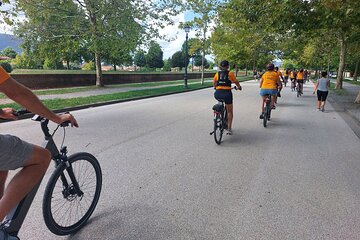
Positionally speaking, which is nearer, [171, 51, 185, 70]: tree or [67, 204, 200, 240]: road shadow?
[67, 204, 200, 240]: road shadow

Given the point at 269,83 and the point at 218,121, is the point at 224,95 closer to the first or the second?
the point at 218,121

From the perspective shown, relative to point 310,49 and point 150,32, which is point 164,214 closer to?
point 150,32

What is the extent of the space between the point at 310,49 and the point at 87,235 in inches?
1832

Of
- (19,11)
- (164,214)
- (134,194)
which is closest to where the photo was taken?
(164,214)

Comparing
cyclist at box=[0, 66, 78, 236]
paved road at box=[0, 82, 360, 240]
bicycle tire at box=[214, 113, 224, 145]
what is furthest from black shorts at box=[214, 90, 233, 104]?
cyclist at box=[0, 66, 78, 236]

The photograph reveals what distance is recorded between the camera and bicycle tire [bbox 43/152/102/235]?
9.12 feet

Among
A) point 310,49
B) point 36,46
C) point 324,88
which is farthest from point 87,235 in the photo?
point 310,49

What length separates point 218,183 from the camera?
4453 millimetres

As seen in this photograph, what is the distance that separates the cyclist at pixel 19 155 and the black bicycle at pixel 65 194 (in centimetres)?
11

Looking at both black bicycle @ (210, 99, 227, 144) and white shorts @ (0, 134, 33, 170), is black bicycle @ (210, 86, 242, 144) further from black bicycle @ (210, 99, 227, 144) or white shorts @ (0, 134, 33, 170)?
white shorts @ (0, 134, 33, 170)

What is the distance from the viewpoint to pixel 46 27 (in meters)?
21.0

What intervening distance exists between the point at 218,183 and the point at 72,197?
2195mm

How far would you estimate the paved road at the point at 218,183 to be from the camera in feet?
10.5

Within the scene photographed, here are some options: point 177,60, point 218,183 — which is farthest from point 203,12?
point 177,60
